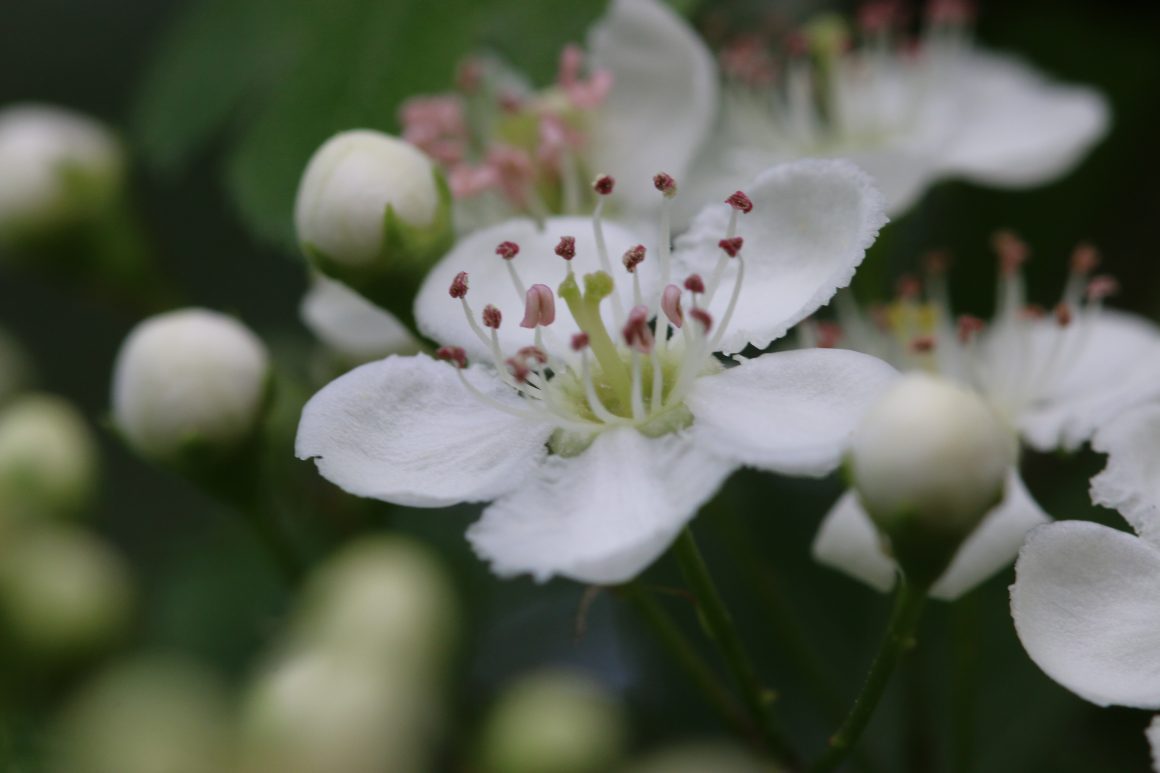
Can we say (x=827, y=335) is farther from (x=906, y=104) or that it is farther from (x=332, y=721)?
(x=906, y=104)

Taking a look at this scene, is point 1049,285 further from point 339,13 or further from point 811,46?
point 339,13

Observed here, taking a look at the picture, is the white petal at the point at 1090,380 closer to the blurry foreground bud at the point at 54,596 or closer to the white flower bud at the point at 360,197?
the white flower bud at the point at 360,197

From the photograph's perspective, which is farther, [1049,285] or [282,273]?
[282,273]

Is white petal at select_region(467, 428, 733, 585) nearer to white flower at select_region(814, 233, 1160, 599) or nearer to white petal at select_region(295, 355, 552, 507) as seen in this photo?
white petal at select_region(295, 355, 552, 507)

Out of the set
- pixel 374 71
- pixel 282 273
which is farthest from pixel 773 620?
pixel 282 273

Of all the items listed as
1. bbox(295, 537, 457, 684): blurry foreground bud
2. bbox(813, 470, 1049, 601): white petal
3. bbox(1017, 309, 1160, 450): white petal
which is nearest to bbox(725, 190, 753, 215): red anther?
bbox(813, 470, 1049, 601): white petal

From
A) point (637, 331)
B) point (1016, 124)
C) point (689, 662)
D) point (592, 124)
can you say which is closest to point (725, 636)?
point (689, 662)

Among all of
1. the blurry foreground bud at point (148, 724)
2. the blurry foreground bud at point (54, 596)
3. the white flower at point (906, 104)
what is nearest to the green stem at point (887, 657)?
the blurry foreground bud at point (148, 724)
